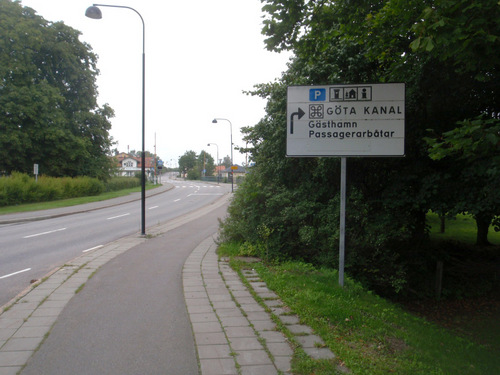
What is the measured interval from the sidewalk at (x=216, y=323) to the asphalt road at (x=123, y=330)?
144 mm

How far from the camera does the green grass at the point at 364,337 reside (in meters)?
3.65

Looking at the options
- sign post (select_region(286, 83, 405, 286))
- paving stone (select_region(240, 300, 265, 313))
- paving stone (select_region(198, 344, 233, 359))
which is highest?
sign post (select_region(286, 83, 405, 286))

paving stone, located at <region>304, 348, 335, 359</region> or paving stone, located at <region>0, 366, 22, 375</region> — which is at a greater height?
paving stone, located at <region>304, 348, 335, 359</region>

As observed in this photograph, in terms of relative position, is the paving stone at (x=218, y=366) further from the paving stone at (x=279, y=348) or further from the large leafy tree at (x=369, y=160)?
the large leafy tree at (x=369, y=160)

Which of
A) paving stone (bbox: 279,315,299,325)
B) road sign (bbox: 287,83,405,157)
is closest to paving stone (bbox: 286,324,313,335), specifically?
paving stone (bbox: 279,315,299,325)

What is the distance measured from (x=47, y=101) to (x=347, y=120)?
35.1 metres

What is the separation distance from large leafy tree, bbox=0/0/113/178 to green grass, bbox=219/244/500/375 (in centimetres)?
3349

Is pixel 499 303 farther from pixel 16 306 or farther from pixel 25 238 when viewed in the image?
pixel 25 238

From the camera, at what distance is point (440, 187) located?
727 cm

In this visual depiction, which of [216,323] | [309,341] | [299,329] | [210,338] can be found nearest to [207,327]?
[216,323]

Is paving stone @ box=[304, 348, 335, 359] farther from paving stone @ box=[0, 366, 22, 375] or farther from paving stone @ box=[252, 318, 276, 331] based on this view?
paving stone @ box=[0, 366, 22, 375]

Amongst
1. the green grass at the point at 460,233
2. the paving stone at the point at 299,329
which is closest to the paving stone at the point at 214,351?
the paving stone at the point at 299,329

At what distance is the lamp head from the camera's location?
11750 millimetres

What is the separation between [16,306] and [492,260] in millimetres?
12140
